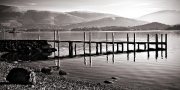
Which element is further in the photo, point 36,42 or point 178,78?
point 36,42

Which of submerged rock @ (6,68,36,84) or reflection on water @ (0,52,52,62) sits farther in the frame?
reflection on water @ (0,52,52,62)

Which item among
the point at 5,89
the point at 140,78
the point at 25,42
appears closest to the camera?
the point at 5,89

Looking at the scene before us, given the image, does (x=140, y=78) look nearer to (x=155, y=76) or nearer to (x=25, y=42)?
(x=155, y=76)

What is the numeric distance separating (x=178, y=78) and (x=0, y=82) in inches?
673

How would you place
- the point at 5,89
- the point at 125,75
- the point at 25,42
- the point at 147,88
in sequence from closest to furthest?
the point at 5,89, the point at 147,88, the point at 125,75, the point at 25,42

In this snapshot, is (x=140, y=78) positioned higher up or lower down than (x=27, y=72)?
lower down

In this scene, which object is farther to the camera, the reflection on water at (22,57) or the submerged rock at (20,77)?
the reflection on water at (22,57)

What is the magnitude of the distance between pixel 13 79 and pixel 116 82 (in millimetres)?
9411

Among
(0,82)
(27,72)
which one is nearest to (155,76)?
(27,72)

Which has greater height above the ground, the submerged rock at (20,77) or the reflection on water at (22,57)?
the submerged rock at (20,77)

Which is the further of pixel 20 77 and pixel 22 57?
pixel 22 57

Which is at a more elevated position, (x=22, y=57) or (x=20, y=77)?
(x=20, y=77)

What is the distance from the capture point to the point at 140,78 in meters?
22.0

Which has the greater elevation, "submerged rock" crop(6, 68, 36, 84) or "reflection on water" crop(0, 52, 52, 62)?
"submerged rock" crop(6, 68, 36, 84)
